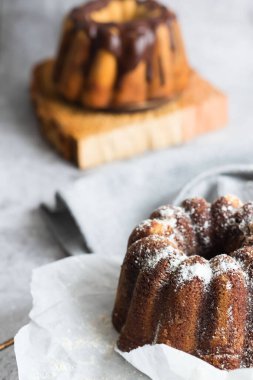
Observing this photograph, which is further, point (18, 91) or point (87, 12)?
point (18, 91)

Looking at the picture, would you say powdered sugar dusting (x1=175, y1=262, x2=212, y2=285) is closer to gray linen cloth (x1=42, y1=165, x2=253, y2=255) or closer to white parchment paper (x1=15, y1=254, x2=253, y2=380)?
white parchment paper (x1=15, y1=254, x2=253, y2=380)

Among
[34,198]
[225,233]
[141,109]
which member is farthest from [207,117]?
[225,233]

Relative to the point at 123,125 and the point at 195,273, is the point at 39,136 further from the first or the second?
the point at 195,273

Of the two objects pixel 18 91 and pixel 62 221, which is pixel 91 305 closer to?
pixel 62 221

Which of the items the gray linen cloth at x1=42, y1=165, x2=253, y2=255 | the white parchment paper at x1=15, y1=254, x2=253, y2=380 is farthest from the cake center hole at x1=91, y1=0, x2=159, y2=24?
the white parchment paper at x1=15, y1=254, x2=253, y2=380

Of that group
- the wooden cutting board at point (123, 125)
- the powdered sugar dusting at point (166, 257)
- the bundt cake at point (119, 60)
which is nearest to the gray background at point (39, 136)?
the wooden cutting board at point (123, 125)

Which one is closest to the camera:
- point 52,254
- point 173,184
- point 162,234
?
point 162,234
